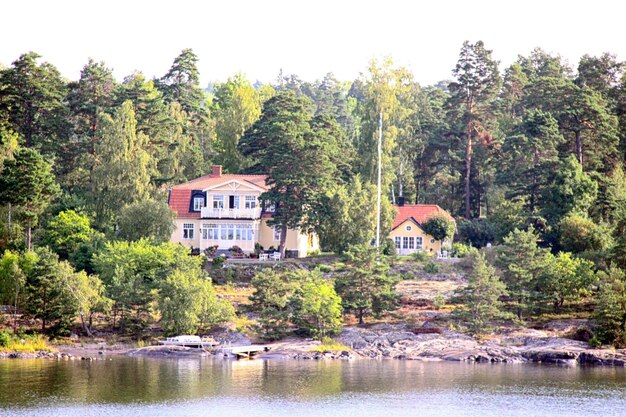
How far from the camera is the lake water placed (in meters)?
48.4

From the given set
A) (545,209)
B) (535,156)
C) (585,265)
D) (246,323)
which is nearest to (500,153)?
(535,156)

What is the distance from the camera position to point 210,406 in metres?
48.9

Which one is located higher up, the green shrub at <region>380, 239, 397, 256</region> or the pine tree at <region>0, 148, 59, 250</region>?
the pine tree at <region>0, 148, 59, 250</region>

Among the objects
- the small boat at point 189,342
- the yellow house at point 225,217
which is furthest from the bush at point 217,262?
the small boat at point 189,342

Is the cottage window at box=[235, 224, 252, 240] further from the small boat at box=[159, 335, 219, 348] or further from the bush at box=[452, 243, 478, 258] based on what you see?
the small boat at box=[159, 335, 219, 348]

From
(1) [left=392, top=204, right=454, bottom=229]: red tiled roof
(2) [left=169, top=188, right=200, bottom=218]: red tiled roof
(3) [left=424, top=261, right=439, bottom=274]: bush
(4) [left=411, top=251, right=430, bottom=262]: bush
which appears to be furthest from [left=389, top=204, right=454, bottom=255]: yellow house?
(2) [left=169, top=188, right=200, bottom=218]: red tiled roof

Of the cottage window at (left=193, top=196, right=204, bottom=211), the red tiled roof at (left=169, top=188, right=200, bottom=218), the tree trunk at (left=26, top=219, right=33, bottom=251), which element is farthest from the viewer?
the cottage window at (left=193, top=196, right=204, bottom=211)

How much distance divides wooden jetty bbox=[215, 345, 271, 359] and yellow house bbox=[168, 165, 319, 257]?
19.3 metres

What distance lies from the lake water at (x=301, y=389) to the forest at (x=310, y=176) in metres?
6.49

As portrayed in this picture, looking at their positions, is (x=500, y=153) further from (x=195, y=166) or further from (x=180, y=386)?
(x=180, y=386)

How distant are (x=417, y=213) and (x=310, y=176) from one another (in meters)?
10.7

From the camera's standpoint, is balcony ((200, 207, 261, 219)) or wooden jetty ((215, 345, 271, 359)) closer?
wooden jetty ((215, 345, 271, 359))

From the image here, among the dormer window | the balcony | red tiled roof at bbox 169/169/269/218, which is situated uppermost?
red tiled roof at bbox 169/169/269/218

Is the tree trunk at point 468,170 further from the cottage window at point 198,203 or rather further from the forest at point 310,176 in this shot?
the cottage window at point 198,203
